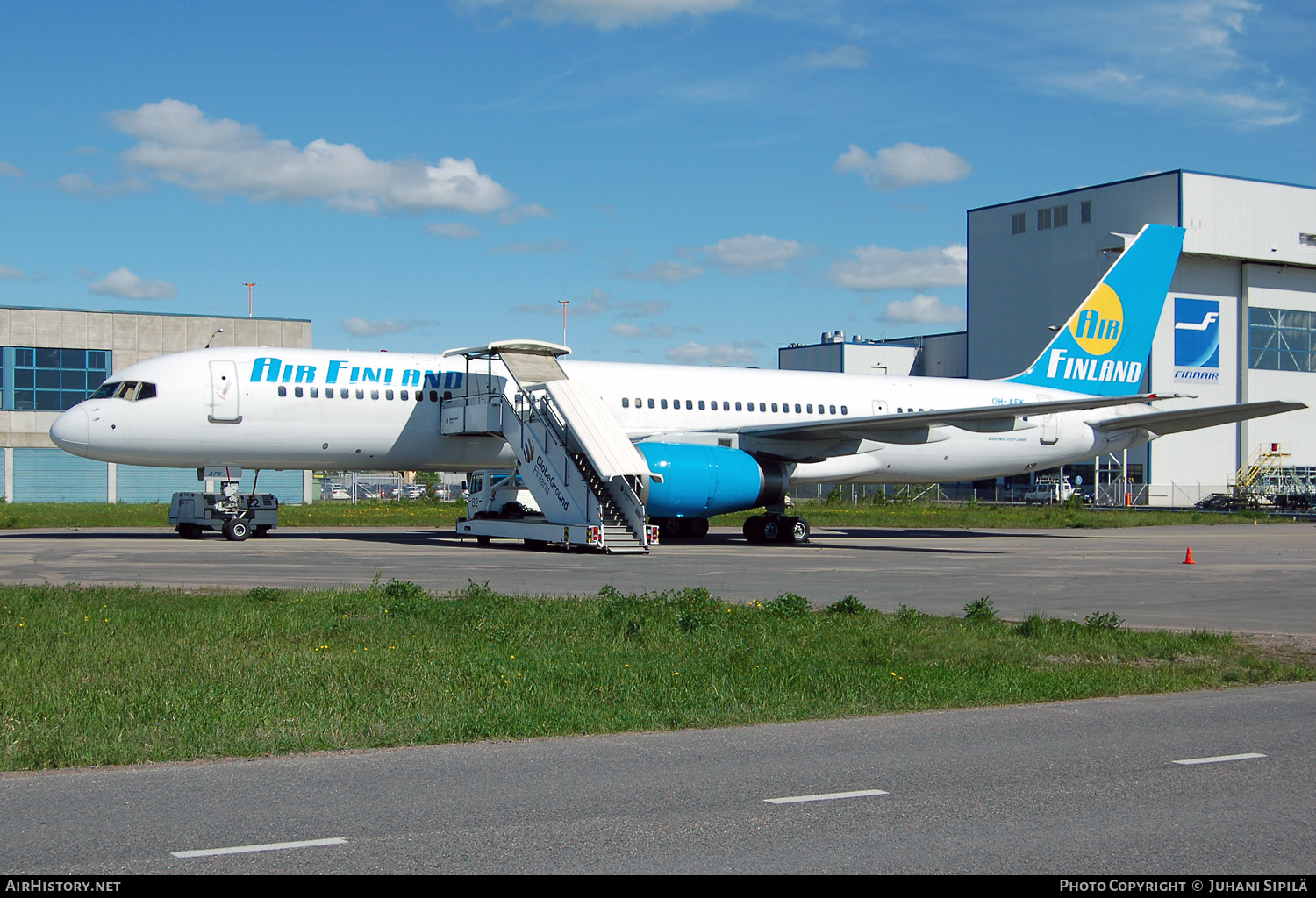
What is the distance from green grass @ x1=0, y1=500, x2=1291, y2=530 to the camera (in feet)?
124

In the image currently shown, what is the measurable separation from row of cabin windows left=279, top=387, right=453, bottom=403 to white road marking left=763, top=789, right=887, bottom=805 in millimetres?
22550

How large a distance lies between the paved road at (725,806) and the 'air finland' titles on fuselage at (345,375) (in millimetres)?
20733

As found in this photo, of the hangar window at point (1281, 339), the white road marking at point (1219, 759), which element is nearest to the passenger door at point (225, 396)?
the white road marking at point (1219, 759)

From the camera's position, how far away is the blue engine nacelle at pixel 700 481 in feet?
86.8

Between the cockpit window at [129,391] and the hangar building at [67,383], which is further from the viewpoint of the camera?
the hangar building at [67,383]

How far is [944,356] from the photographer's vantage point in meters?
89.2

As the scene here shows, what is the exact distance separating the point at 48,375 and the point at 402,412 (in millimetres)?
39180

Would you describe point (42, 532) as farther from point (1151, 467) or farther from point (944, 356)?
point (944, 356)

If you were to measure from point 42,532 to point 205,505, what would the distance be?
6681mm

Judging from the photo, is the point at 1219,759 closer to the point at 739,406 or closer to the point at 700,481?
the point at 700,481

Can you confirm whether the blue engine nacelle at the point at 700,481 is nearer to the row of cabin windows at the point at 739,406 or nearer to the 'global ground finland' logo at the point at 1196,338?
the row of cabin windows at the point at 739,406

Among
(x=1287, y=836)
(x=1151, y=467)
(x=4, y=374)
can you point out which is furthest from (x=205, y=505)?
(x=1151, y=467)

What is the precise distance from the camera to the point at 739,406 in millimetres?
31734

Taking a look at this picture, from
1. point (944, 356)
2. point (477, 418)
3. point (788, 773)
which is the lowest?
point (788, 773)
